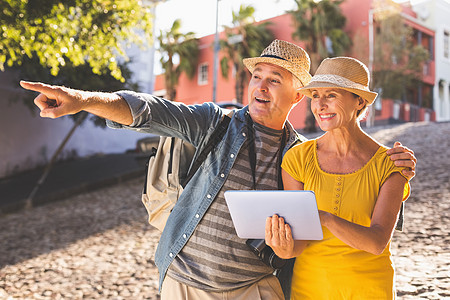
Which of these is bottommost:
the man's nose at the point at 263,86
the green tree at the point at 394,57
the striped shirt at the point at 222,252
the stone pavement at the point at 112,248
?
the stone pavement at the point at 112,248

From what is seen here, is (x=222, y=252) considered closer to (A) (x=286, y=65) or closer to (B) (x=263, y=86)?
(B) (x=263, y=86)

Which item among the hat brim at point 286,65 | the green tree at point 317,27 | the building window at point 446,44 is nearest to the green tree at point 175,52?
the green tree at point 317,27

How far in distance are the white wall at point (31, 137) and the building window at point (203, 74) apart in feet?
50.2

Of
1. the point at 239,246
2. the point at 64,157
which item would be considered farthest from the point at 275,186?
the point at 64,157

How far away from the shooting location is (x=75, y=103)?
1977 mm

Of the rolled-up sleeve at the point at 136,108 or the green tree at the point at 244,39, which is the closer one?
the rolled-up sleeve at the point at 136,108

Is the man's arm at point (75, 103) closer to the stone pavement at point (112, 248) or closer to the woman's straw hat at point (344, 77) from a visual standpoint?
the woman's straw hat at point (344, 77)

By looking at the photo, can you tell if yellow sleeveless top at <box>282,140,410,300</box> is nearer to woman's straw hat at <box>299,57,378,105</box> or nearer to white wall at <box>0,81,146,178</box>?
woman's straw hat at <box>299,57,378,105</box>

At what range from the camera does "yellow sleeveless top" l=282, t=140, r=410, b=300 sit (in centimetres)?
217

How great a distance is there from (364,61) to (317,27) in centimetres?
335

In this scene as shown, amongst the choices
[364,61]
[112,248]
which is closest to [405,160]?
[112,248]

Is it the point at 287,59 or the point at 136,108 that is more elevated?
the point at 287,59

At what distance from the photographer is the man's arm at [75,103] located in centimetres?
187

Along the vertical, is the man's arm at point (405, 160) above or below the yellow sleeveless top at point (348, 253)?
above
